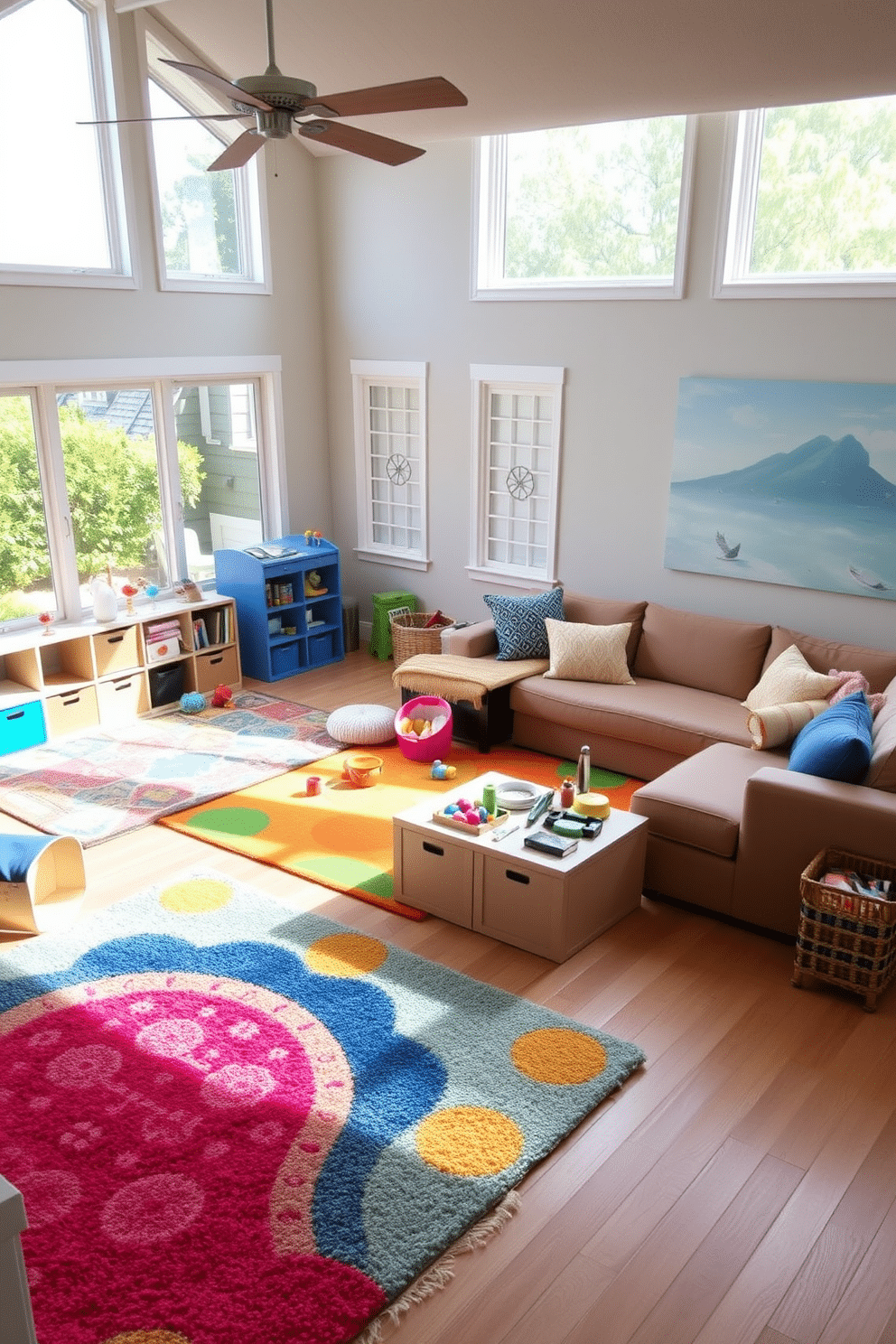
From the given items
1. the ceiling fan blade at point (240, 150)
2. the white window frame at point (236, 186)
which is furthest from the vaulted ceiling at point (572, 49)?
the ceiling fan blade at point (240, 150)

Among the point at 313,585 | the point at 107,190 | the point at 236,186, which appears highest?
the point at 236,186

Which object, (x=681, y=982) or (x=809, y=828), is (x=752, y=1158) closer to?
(x=681, y=982)

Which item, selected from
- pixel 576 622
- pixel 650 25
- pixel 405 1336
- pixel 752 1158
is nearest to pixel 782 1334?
pixel 752 1158

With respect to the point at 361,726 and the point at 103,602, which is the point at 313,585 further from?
the point at 361,726

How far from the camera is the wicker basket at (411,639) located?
23.6 ft

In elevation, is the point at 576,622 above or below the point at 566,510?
below

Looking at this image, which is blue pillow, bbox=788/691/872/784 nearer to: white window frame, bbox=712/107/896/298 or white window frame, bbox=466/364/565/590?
white window frame, bbox=712/107/896/298

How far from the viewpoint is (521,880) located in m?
4.07

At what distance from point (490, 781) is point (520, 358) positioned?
3209mm

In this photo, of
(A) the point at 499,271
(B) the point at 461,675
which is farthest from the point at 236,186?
(B) the point at 461,675

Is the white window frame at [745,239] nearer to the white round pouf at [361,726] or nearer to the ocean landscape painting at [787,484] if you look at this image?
the ocean landscape painting at [787,484]

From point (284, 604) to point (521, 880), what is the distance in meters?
3.69

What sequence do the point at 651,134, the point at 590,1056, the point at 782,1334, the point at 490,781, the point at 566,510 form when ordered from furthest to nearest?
the point at 566,510 → the point at 651,134 → the point at 490,781 → the point at 590,1056 → the point at 782,1334

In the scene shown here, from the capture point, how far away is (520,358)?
679 centimetres
